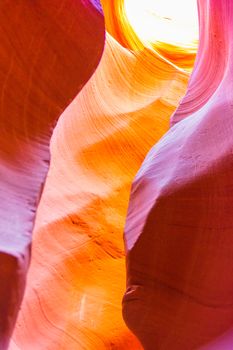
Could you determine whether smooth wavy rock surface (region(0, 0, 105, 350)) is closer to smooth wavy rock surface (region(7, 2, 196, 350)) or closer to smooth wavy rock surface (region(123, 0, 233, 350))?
smooth wavy rock surface (region(123, 0, 233, 350))

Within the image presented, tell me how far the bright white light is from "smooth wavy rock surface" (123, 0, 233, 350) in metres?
1.86

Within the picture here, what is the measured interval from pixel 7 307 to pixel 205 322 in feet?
1.34

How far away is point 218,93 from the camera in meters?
1.19

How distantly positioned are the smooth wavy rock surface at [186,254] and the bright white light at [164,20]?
1.86 m

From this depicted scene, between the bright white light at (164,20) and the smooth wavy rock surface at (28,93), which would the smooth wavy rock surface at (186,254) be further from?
the bright white light at (164,20)

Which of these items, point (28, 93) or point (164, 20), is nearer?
point (28, 93)

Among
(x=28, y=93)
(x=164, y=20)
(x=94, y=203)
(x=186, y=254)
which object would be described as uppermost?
(x=164, y=20)

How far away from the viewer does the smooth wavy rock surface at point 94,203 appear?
1.65 meters

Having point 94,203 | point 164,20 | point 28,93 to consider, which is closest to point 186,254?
point 28,93

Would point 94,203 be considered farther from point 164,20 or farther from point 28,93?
point 164,20

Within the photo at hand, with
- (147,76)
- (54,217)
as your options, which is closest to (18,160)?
(54,217)

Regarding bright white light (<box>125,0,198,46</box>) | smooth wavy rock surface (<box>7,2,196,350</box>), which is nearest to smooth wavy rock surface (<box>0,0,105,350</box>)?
smooth wavy rock surface (<box>7,2,196,350</box>)

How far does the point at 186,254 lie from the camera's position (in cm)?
103

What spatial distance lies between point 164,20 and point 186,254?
2.42 meters
